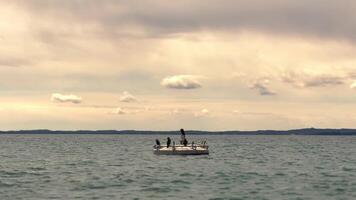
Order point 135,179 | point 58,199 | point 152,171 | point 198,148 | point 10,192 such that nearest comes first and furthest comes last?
1. point 58,199
2. point 10,192
3. point 135,179
4. point 152,171
5. point 198,148

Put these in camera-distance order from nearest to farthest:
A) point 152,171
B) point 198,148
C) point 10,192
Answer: point 10,192 < point 152,171 < point 198,148

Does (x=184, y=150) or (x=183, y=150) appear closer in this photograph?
(x=183, y=150)

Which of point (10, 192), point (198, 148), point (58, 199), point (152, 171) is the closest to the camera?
point (58, 199)

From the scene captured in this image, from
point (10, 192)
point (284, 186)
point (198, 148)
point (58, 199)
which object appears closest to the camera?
point (58, 199)

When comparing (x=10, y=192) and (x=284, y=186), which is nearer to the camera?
(x=10, y=192)

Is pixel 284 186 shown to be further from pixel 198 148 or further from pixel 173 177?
pixel 198 148

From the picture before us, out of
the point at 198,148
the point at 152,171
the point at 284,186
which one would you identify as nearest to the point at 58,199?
the point at 284,186

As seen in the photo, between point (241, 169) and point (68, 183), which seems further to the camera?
point (241, 169)

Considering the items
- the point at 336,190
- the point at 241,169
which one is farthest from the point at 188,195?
the point at 241,169

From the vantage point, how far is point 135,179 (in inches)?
2127

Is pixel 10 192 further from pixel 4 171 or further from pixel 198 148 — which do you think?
pixel 198 148

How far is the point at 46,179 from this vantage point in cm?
5416

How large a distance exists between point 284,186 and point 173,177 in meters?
11.8

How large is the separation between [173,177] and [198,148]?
3038 cm
